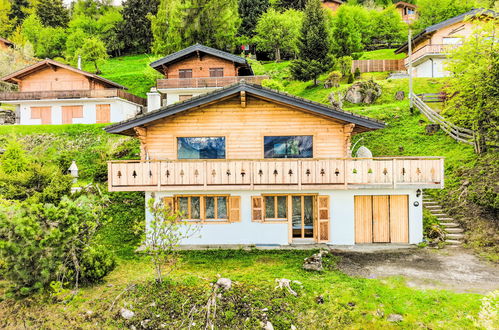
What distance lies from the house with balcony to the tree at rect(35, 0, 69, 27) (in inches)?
1868

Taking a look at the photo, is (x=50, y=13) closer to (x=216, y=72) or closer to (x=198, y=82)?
(x=216, y=72)

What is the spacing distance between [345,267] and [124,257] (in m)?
8.66

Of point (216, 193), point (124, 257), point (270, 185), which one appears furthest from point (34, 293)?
point (270, 185)

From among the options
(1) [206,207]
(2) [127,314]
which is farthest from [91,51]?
(2) [127,314]

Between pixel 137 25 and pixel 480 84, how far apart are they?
2755 inches

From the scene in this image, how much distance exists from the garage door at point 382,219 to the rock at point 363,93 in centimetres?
1808

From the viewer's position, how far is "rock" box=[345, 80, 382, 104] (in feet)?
102

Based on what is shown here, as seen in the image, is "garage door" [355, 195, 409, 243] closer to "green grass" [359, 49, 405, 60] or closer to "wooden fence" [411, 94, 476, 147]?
"wooden fence" [411, 94, 476, 147]

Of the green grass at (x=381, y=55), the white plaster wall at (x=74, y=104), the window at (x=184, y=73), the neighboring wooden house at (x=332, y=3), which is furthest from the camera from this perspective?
the neighboring wooden house at (x=332, y=3)

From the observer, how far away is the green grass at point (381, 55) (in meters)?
50.6

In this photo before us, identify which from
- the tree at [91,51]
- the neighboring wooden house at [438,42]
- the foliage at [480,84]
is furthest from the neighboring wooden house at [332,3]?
the foliage at [480,84]

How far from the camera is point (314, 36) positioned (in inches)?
1478

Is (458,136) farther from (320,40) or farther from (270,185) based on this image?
(320,40)

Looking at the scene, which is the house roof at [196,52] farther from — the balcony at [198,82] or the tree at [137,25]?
the tree at [137,25]
